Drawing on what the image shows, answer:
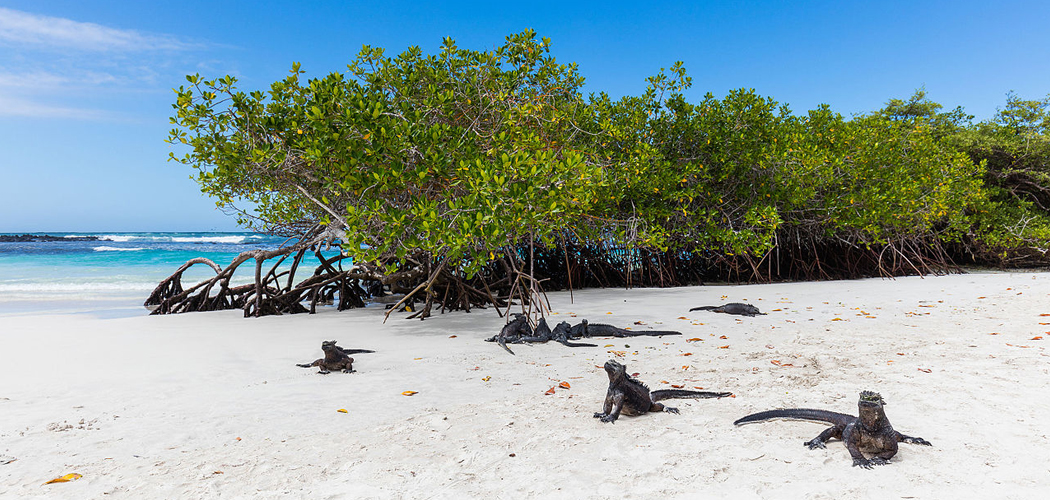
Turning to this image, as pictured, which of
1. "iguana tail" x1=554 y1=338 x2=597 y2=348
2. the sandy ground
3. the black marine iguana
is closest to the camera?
the sandy ground

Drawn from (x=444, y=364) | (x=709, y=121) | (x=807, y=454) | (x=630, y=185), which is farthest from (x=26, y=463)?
(x=709, y=121)

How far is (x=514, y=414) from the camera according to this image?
10.2ft

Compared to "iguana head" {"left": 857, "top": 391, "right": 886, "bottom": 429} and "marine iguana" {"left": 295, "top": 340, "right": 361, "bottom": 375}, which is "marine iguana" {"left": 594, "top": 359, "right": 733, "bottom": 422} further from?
"marine iguana" {"left": 295, "top": 340, "right": 361, "bottom": 375}

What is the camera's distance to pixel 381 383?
154 inches

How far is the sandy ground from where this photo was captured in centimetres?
223

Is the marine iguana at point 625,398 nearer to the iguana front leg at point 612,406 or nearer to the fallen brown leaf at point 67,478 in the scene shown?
the iguana front leg at point 612,406

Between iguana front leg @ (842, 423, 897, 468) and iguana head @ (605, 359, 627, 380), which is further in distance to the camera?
iguana head @ (605, 359, 627, 380)

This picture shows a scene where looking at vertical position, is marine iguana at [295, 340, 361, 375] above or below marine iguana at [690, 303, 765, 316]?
below

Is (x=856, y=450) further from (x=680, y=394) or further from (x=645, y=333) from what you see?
(x=645, y=333)

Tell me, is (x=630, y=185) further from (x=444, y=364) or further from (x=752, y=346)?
(x=444, y=364)

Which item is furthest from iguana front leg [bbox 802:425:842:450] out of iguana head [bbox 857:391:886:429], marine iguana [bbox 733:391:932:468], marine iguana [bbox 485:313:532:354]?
marine iguana [bbox 485:313:532:354]

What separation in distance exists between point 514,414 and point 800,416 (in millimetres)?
1488

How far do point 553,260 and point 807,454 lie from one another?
9.26 m

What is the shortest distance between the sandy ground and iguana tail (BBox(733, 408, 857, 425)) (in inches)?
1.6
